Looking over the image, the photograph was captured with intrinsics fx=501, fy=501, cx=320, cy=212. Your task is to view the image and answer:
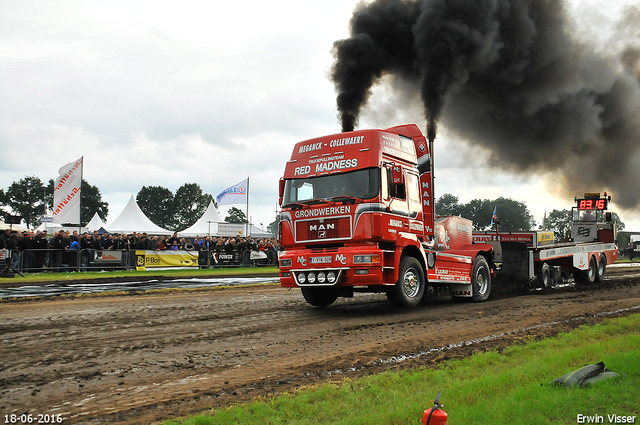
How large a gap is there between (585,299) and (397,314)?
5.76 metres

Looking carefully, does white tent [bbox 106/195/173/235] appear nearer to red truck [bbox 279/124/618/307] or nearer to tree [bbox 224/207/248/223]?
red truck [bbox 279/124/618/307]

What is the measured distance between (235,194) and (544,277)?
25.2 m

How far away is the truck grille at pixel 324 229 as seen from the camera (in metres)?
9.39

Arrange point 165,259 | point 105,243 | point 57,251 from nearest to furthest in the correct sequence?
point 57,251
point 105,243
point 165,259

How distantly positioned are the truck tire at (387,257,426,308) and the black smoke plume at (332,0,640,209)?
216 inches

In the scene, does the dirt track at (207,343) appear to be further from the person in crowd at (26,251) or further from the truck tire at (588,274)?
the person in crowd at (26,251)

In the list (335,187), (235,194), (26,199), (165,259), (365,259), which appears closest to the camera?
(365,259)

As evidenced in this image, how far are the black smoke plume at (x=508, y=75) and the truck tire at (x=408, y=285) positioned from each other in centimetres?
549

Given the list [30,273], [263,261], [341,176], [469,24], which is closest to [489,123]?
[469,24]

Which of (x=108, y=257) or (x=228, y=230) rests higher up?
(x=228, y=230)

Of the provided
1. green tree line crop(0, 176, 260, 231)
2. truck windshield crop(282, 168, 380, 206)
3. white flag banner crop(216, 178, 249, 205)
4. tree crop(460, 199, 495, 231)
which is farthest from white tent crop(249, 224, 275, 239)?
green tree line crop(0, 176, 260, 231)

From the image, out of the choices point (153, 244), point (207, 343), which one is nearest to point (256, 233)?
point (153, 244)

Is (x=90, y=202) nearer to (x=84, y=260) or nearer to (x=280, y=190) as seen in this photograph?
(x=84, y=260)

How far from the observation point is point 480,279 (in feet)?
42.1
